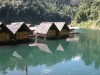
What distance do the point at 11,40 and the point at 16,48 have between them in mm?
4155

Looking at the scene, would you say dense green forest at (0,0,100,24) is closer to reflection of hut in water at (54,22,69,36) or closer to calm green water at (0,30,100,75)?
reflection of hut in water at (54,22,69,36)

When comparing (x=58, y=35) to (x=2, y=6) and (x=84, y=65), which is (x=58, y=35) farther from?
(x=2, y=6)

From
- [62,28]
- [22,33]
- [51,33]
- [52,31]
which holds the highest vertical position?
[22,33]

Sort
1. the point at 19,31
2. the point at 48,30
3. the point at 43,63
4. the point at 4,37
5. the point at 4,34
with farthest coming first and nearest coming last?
the point at 48,30 < the point at 19,31 < the point at 4,37 < the point at 4,34 < the point at 43,63

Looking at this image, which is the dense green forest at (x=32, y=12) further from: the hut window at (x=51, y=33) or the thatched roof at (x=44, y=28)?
the thatched roof at (x=44, y=28)

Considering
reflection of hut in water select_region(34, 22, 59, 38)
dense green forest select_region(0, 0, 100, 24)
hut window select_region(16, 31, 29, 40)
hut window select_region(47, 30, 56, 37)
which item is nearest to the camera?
hut window select_region(16, 31, 29, 40)

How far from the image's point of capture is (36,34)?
1665 inches

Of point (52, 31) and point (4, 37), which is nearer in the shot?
point (4, 37)

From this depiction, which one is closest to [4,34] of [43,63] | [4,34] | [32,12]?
[4,34]

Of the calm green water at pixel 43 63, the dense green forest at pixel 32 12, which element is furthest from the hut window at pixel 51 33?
the dense green forest at pixel 32 12

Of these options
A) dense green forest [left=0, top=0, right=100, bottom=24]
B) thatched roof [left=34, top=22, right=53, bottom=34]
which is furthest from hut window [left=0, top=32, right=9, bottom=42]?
dense green forest [left=0, top=0, right=100, bottom=24]

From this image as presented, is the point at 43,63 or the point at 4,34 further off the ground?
the point at 4,34

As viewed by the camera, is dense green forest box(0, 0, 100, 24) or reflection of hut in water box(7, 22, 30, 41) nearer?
reflection of hut in water box(7, 22, 30, 41)

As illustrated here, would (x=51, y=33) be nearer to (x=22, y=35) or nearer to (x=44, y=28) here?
(x=44, y=28)
